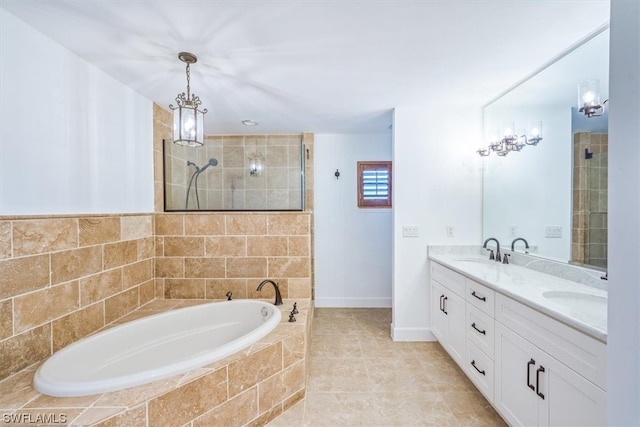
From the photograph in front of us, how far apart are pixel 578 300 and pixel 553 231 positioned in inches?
23.3

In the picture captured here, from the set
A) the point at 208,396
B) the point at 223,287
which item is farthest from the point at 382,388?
the point at 223,287

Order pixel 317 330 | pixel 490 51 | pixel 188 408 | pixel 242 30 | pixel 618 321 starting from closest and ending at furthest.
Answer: pixel 618 321 < pixel 188 408 < pixel 242 30 < pixel 490 51 < pixel 317 330

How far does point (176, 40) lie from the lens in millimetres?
1505

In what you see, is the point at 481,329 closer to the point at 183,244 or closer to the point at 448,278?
the point at 448,278

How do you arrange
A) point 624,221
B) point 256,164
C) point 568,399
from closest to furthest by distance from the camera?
point 624,221
point 568,399
point 256,164

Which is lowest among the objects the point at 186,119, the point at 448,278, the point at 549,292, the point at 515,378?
the point at 515,378

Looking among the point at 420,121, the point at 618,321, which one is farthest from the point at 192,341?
the point at 420,121

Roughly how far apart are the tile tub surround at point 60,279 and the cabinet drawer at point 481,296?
2.69 m

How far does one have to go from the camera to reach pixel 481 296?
5.65ft

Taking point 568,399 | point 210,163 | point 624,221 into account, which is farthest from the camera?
point 210,163

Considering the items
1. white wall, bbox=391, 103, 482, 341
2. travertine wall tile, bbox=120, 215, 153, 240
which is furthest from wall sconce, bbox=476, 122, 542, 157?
travertine wall tile, bbox=120, 215, 153, 240

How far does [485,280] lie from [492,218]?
1.05 meters

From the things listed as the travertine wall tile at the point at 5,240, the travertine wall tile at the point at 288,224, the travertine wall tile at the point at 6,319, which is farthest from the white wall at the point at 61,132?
the travertine wall tile at the point at 288,224

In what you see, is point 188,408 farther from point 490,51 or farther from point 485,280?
point 490,51
